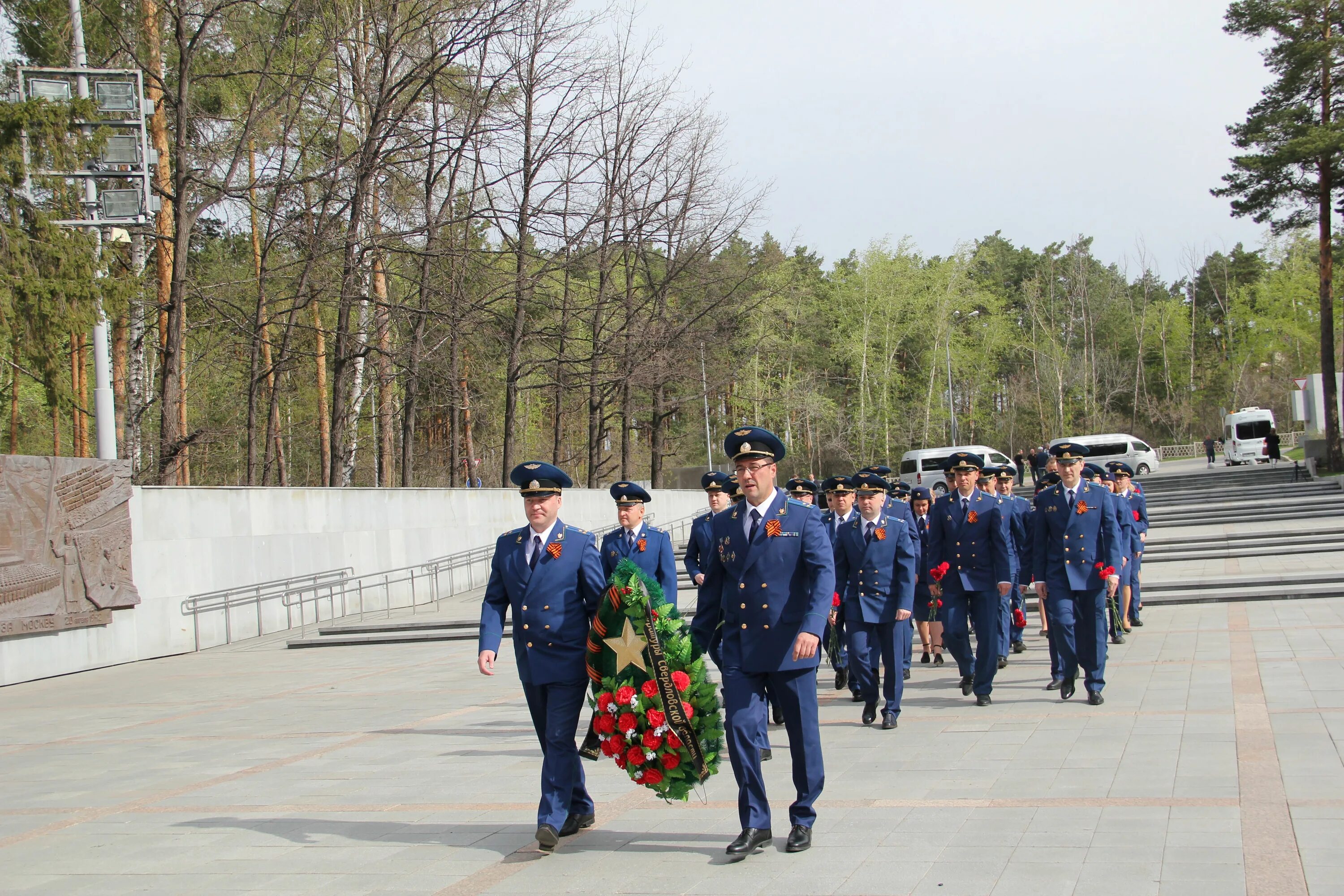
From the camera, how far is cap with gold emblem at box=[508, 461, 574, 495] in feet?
19.5

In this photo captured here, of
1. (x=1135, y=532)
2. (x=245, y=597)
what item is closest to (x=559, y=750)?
(x=1135, y=532)

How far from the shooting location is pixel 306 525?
779 inches

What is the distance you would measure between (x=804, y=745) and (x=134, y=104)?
45.0 ft

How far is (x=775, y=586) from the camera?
550 centimetres

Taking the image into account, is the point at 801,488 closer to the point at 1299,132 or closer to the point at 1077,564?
the point at 1077,564

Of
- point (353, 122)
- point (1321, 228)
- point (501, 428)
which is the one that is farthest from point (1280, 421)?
point (353, 122)

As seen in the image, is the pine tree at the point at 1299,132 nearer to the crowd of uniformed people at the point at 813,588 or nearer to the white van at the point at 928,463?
the white van at the point at 928,463

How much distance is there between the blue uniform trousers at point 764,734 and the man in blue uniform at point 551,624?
79 centimetres

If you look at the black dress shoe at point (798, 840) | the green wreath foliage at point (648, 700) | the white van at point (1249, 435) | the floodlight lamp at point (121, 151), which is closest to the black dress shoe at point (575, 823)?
the green wreath foliage at point (648, 700)

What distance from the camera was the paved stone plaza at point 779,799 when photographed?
499cm

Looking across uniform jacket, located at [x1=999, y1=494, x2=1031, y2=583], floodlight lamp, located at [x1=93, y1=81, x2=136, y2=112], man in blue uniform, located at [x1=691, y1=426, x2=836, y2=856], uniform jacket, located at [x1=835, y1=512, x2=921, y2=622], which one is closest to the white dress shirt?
man in blue uniform, located at [x1=691, y1=426, x2=836, y2=856]

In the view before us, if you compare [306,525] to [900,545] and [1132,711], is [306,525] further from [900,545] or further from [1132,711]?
[1132,711]

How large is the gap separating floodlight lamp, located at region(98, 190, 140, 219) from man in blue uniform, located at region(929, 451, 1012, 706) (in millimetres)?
10878

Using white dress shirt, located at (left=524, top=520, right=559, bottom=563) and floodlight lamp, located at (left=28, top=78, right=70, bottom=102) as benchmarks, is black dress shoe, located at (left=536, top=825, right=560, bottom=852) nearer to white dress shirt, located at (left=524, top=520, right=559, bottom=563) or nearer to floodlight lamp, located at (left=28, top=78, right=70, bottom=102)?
white dress shirt, located at (left=524, top=520, right=559, bottom=563)
